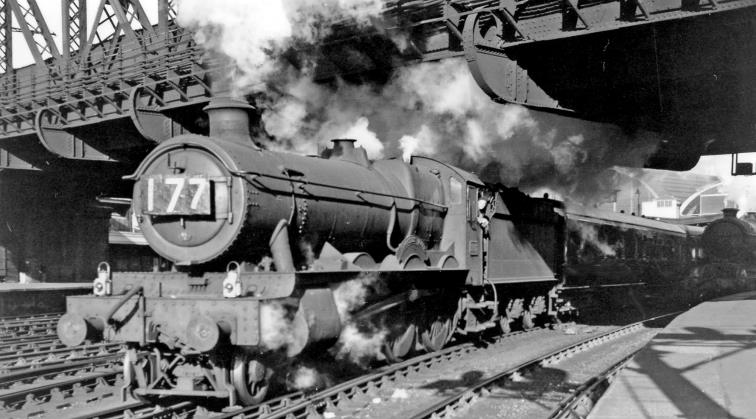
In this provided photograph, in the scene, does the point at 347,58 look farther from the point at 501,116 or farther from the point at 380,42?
the point at 501,116

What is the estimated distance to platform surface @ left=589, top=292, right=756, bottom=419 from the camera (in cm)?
577

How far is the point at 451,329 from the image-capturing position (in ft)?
35.0

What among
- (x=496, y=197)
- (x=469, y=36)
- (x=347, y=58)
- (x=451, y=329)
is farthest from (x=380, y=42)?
(x=451, y=329)

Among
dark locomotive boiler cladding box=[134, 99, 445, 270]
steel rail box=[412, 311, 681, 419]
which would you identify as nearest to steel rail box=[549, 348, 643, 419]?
steel rail box=[412, 311, 681, 419]

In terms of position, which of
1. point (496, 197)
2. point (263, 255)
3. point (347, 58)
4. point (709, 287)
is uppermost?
point (347, 58)

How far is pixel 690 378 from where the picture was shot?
6.88 meters

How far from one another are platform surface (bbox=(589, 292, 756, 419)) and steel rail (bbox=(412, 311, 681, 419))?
150 cm

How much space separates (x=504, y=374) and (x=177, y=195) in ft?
14.7

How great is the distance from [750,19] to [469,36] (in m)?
3.44

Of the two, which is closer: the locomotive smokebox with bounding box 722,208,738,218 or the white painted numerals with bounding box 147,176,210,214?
the white painted numerals with bounding box 147,176,210,214

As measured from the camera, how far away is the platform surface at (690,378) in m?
5.77

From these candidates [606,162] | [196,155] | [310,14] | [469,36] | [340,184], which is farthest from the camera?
[606,162]

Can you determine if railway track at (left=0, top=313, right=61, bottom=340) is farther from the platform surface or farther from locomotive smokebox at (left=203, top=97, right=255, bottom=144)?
the platform surface

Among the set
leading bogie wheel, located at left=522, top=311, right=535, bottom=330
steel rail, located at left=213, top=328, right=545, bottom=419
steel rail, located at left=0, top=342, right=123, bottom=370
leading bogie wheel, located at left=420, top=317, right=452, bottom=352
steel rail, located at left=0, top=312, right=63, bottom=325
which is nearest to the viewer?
steel rail, located at left=213, top=328, right=545, bottom=419
